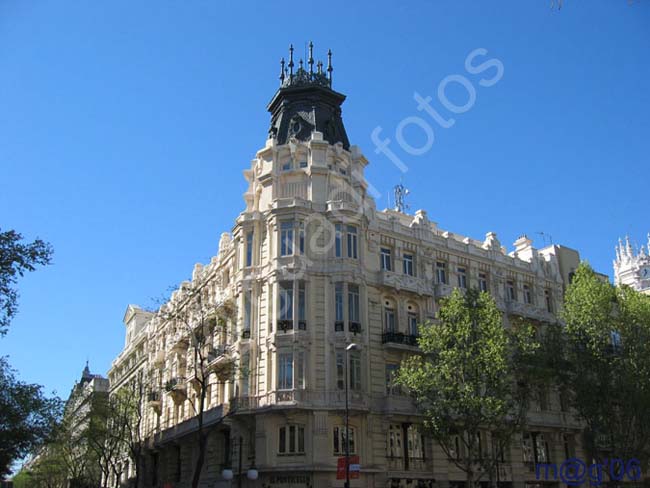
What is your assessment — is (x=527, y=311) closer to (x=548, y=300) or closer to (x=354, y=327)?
(x=548, y=300)

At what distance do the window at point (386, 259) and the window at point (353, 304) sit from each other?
12.6ft

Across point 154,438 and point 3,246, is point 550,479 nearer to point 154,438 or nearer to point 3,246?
point 154,438

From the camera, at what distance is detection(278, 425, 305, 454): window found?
3653cm

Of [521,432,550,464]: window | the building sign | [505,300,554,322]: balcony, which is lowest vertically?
the building sign

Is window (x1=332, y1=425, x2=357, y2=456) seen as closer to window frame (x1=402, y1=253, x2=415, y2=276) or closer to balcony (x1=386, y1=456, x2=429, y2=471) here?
balcony (x1=386, y1=456, x2=429, y2=471)

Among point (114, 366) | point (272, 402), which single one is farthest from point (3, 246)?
point (114, 366)

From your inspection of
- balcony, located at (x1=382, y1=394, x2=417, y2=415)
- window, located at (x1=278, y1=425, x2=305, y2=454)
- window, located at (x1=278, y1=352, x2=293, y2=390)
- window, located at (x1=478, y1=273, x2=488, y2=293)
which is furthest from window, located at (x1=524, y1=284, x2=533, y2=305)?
window, located at (x1=278, y1=425, x2=305, y2=454)

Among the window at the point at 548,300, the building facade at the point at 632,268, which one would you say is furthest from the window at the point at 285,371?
the building facade at the point at 632,268

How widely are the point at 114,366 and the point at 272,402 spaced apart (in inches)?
2120

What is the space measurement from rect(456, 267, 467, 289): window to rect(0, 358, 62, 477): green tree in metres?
28.3

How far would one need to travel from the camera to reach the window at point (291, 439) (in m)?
36.5

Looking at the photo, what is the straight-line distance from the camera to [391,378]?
134 feet

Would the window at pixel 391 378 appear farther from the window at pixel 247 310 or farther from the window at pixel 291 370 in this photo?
the window at pixel 247 310

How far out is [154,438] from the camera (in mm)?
57125
